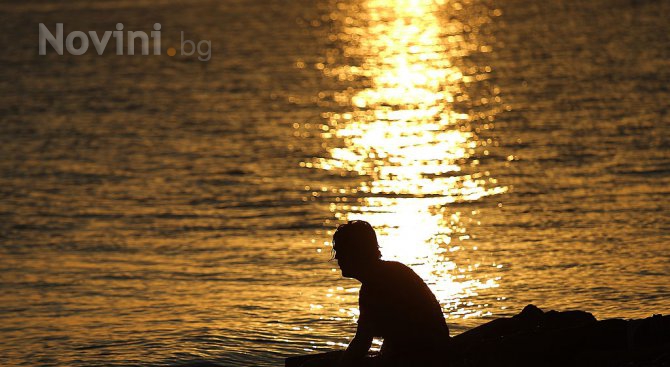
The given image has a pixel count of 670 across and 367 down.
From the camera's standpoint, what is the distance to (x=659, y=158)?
25.5 metres

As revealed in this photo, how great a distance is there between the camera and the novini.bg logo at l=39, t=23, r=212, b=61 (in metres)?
48.1

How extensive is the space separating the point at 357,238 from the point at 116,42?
41.8 m

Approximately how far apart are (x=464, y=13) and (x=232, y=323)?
150ft

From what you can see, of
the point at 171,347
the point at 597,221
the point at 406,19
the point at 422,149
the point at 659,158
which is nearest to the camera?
the point at 171,347

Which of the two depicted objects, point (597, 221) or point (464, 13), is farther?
point (464, 13)

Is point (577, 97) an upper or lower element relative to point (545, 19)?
lower

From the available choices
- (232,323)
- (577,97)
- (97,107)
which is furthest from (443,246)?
(97,107)

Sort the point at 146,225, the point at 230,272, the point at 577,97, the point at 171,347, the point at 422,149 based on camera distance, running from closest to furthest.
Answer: the point at 171,347, the point at 230,272, the point at 146,225, the point at 422,149, the point at 577,97

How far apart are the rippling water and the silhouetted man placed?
454 centimetres

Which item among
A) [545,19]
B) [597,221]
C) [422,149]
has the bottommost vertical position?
[597,221]

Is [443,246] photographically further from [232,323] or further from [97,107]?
[97,107]

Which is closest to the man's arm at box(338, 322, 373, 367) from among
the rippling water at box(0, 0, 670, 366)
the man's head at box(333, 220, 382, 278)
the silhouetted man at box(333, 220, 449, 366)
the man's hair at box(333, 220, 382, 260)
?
the silhouetted man at box(333, 220, 449, 366)

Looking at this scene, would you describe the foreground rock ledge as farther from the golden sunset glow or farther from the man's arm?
the golden sunset glow

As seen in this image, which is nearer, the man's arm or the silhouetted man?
the silhouetted man
